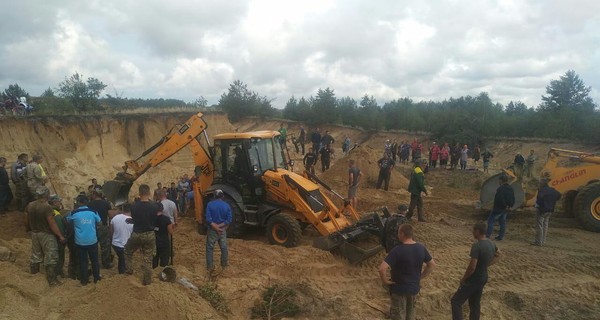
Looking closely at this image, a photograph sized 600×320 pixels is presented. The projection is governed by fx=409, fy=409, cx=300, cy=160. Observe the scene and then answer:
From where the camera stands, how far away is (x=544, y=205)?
872 cm

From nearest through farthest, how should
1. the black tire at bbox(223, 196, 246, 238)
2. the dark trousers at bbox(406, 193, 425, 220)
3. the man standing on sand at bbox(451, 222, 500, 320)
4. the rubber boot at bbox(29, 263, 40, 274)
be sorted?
the man standing on sand at bbox(451, 222, 500, 320), the rubber boot at bbox(29, 263, 40, 274), the black tire at bbox(223, 196, 246, 238), the dark trousers at bbox(406, 193, 425, 220)

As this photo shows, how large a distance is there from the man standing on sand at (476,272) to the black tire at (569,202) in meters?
7.61

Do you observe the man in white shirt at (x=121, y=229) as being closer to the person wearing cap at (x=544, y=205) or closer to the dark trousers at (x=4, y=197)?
the dark trousers at (x=4, y=197)

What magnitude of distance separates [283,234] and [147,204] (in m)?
3.09

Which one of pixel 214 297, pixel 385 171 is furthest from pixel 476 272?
pixel 385 171

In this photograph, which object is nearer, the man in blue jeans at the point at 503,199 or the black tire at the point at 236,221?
the man in blue jeans at the point at 503,199

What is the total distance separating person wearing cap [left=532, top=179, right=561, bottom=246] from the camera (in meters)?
8.65

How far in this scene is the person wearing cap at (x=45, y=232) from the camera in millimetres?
5963

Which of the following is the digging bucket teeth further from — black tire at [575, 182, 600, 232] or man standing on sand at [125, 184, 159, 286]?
black tire at [575, 182, 600, 232]

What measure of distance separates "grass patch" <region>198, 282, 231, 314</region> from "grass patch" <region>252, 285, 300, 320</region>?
0.43m

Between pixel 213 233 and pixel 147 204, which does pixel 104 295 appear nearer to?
pixel 147 204

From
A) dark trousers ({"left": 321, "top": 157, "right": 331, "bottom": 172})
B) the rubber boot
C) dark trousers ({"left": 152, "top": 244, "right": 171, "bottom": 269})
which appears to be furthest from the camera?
dark trousers ({"left": 321, "top": 157, "right": 331, "bottom": 172})

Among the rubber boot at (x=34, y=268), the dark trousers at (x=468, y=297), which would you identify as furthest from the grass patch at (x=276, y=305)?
the rubber boot at (x=34, y=268)

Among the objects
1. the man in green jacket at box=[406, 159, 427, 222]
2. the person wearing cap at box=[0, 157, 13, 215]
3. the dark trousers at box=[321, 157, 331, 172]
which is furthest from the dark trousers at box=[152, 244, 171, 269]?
the dark trousers at box=[321, 157, 331, 172]
